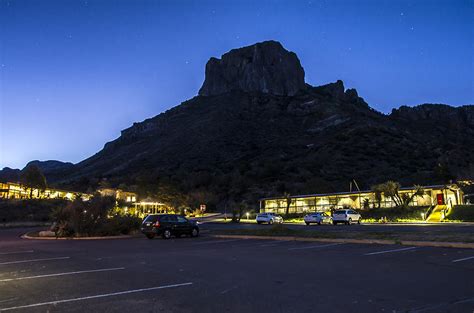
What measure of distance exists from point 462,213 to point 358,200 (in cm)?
1448

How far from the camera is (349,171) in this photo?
8375 cm

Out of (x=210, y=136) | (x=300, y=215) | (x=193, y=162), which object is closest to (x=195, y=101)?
(x=210, y=136)

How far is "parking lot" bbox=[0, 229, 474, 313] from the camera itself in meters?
5.88

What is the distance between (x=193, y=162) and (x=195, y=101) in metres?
55.5

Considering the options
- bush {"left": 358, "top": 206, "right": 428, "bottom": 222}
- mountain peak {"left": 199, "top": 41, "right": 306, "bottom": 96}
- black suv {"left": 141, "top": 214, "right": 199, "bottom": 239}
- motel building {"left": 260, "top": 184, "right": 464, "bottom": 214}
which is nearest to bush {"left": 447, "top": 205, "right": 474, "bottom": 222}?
motel building {"left": 260, "top": 184, "right": 464, "bottom": 214}

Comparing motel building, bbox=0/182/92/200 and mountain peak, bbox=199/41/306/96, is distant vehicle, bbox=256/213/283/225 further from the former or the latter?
mountain peak, bbox=199/41/306/96

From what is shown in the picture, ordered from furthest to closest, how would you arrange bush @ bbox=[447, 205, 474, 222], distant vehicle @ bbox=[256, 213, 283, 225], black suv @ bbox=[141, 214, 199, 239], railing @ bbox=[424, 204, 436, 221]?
1. distant vehicle @ bbox=[256, 213, 283, 225]
2. railing @ bbox=[424, 204, 436, 221]
3. bush @ bbox=[447, 205, 474, 222]
4. black suv @ bbox=[141, 214, 199, 239]

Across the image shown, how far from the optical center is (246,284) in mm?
7582

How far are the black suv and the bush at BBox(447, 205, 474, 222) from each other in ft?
90.0

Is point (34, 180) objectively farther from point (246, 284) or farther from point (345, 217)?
point (246, 284)

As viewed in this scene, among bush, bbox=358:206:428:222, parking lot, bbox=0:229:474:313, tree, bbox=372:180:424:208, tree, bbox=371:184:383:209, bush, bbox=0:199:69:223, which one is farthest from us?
bush, bbox=0:199:69:223

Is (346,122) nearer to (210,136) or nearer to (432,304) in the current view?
(210,136)

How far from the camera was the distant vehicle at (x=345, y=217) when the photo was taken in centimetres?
3753

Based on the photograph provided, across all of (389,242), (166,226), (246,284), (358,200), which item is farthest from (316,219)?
(246,284)
